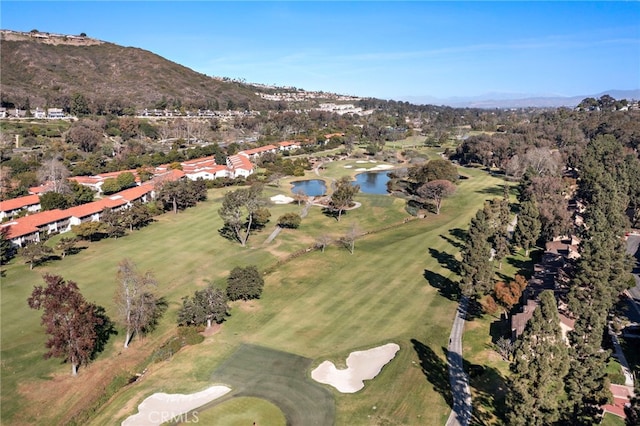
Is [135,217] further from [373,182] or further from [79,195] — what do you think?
[373,182]

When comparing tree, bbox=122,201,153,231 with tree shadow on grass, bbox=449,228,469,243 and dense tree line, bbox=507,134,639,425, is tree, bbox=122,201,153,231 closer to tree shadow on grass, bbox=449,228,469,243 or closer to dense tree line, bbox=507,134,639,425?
tree shadow on grass, bbox=449,228,469,243

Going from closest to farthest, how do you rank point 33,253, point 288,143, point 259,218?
1. point 33,253
2. point 259,218
3. point 288,143

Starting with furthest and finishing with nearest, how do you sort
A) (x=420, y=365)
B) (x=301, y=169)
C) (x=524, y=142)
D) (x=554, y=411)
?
(x=524, y=142) → (x=301, y=169) → (x=420, y=365) → (x=554, y=411)

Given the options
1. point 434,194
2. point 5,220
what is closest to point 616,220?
point 434,194

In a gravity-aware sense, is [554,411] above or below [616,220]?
below

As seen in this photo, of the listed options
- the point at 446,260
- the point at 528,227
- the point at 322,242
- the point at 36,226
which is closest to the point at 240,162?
the point at 36,226

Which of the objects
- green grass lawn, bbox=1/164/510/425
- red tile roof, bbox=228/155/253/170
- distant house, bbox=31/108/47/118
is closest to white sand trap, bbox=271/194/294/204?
green grass lawn, bbox=1/164/510/425

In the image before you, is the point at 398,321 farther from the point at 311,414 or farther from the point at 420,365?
the point at 311,414
